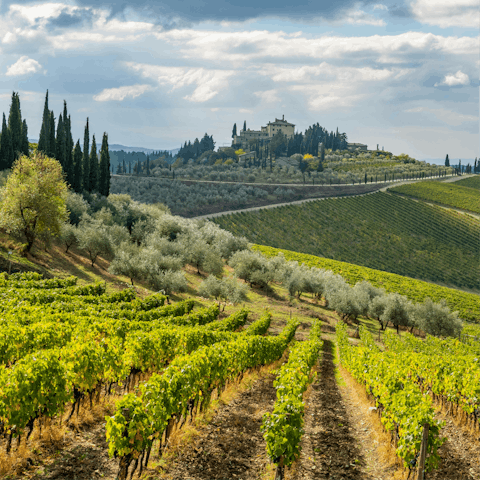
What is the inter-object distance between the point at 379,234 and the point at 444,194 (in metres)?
42.0

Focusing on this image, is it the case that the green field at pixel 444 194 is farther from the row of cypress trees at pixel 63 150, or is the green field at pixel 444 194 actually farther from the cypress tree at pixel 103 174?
the row of cypress trees at pixel 63 150

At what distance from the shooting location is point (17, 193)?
113 feet

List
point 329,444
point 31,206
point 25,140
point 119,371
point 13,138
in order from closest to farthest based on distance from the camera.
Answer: point 329,444, point 119,371, point 31,206, point 13,138, point 25,140

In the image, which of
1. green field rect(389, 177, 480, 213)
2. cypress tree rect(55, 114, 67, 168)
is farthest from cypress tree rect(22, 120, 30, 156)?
green field rect(389, 177, 480, 213)

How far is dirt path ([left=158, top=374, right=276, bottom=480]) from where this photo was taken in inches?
382

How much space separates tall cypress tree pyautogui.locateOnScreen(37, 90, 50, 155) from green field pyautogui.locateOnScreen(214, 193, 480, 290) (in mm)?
39630

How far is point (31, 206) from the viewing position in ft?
115

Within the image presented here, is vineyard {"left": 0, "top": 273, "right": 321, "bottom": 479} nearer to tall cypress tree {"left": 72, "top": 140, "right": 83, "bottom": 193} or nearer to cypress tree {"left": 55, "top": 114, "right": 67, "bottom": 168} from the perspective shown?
tall cypress tree {"left": 72, "top": 140, "right": 83, "bottom": 193}

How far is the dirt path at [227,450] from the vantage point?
9695mm

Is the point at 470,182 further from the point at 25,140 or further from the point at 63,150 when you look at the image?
the point at 25,140

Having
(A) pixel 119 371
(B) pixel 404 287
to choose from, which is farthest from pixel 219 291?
(B) pixel 404 287

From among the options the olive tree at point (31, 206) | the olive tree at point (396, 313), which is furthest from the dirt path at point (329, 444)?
the olive tree at point (31, 206)

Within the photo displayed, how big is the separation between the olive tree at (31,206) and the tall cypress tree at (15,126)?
24.4m

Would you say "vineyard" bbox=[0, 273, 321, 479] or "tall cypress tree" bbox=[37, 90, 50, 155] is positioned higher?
"tall cypress tree" bbox=[37, 90, 50, 155]
